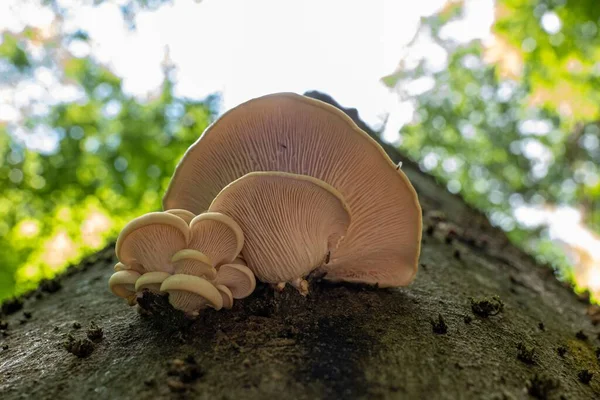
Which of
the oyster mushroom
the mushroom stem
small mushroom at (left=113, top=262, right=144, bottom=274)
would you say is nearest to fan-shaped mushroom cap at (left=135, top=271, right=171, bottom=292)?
the oyster mushroom

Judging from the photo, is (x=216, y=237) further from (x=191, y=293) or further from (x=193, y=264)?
(x=191, y=293)

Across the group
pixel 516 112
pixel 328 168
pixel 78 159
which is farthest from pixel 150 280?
pixel 516 112

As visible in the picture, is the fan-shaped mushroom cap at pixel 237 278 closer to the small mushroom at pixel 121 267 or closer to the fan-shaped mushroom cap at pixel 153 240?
the fan-shaped mushroom cap at pixel 153 240

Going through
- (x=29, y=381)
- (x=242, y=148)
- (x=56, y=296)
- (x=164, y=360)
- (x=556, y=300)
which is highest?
(x=242, y=148)

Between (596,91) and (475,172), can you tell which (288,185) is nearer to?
(596,91)

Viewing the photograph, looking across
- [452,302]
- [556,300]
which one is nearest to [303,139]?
[452,302]

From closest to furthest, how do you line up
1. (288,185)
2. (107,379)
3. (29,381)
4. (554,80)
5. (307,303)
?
(107,379) < (29,381) < (288,185) < (307,303) < (554,80)

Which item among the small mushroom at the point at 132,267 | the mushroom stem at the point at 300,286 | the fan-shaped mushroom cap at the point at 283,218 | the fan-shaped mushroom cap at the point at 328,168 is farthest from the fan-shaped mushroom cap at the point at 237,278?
the fan-shaped mushroom cap at the point at 328,168

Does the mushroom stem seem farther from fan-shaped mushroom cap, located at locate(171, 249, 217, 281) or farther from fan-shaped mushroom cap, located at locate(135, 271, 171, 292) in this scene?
fan-shaped mushroom cap, located at locate(135, 271, 171, 292)
